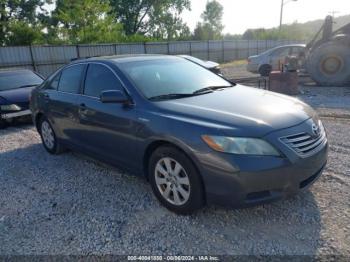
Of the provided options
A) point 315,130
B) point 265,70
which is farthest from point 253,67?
point 315,130

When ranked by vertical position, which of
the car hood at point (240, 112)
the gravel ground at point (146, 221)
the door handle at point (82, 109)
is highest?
the car hood at point (240, 112)

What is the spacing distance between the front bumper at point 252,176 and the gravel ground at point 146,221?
13.4 inches

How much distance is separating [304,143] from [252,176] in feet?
2.15

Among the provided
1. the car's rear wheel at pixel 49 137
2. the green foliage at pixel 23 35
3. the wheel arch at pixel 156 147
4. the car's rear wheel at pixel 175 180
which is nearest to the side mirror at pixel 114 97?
the wheel arch at pixel 156 147

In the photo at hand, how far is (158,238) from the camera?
2914mm

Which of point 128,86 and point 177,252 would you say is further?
point 128,86

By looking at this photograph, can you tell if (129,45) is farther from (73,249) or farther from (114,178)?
(73,249)

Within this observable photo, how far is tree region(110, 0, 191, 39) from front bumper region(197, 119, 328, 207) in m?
42.9

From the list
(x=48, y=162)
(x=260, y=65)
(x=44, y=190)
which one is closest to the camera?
(x=44, y=190)

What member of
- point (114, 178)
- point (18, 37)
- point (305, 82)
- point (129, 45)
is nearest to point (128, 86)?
point (114, 178)

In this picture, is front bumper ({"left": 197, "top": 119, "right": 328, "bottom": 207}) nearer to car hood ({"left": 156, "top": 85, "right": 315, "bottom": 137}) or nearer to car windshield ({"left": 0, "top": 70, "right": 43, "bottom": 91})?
car hood ({"left": 156, "top": 85, "right": 315, "bottom": 137})

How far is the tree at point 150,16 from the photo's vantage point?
4334 cm

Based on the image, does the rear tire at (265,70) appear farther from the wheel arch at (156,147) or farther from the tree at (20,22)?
the tree at (20,22)

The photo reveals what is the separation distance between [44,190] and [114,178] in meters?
0.88
